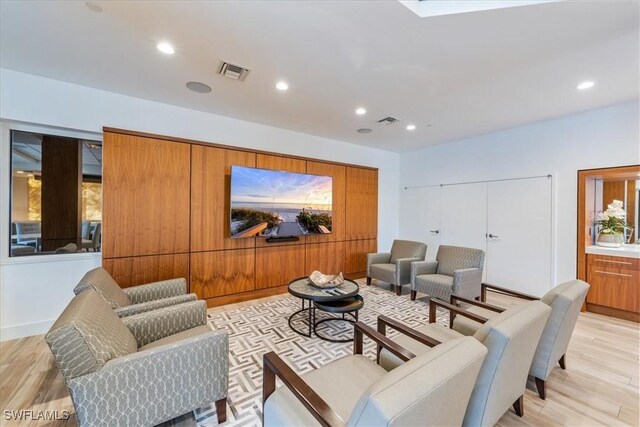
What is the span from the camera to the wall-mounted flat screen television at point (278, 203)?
3754 millimetres

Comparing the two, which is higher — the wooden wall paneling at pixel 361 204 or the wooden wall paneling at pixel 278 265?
the wooden wall paneling at pixel 361 204

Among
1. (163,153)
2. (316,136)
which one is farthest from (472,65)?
(163,153)

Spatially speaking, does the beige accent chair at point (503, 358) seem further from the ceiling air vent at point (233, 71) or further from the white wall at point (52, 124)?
the white wall at point (52, 124)

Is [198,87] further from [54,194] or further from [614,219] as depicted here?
[614,219]

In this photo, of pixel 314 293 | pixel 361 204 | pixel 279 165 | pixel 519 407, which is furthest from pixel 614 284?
pixel 279 165

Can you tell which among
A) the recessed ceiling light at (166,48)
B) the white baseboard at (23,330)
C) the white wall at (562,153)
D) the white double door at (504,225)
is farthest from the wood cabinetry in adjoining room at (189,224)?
the white wall at (562,153)

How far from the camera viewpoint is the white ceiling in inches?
72.4

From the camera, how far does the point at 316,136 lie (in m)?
4.80

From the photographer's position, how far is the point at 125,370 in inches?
52.8

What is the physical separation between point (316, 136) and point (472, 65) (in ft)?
9.18

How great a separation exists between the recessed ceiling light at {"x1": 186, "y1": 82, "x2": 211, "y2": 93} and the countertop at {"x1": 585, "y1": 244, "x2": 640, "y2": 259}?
5.47m

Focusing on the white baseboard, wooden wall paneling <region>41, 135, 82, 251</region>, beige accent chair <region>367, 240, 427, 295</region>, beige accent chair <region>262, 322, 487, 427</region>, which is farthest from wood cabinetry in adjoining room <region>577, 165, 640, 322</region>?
the white baseboard

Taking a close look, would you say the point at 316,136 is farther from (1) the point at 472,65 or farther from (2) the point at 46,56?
(2) the point at 46,56
